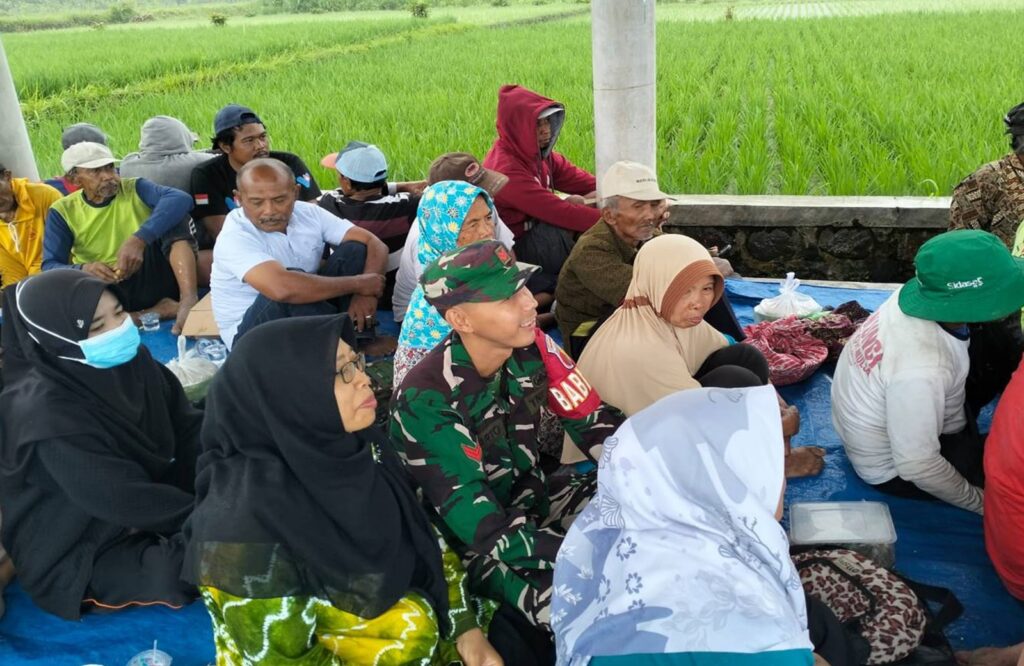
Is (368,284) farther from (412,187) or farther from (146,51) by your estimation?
(146,51)

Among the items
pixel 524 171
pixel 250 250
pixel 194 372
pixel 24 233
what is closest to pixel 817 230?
pixel 524 171

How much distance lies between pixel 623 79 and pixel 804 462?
91.0 inches

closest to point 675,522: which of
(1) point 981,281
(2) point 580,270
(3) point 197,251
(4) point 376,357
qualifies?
(1) point 981,281

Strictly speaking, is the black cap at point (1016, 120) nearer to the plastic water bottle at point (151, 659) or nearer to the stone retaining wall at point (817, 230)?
the stone retaining wall at point (817, 230)

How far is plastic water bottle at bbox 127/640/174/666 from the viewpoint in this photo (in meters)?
1.99

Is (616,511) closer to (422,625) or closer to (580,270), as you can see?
(422,625)

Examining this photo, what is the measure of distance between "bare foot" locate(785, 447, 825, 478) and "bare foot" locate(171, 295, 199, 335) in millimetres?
2771

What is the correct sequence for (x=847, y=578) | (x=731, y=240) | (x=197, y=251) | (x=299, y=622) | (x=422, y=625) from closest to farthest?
(x=299, y=622), (x=422, y=625), (x=847, y=578), (x=197, y=251), (x=731, y=240)

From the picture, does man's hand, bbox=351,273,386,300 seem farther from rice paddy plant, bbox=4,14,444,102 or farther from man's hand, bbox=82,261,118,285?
rice paddy plant, bbox=4,14,444,102

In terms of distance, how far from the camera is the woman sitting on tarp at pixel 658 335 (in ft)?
7.57

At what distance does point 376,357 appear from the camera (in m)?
3.55

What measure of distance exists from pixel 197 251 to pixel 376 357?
1.29 m

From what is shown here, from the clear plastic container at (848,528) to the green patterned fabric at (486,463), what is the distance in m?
0.60

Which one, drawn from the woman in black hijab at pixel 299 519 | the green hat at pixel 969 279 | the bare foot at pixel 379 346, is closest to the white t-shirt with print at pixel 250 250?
the bare foot at pixel 379 346
